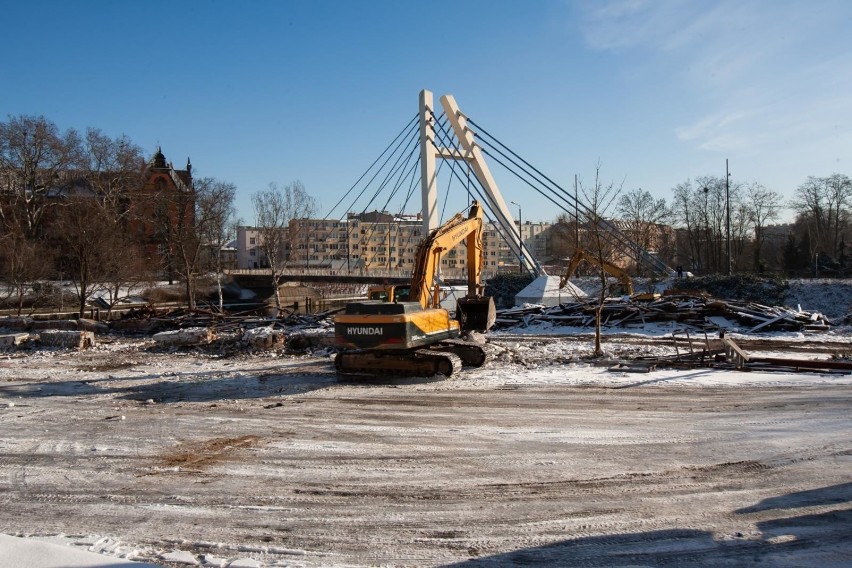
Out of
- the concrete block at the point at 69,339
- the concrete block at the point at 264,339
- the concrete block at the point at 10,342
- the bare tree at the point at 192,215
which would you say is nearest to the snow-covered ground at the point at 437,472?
the concrete block at the point at 264,339

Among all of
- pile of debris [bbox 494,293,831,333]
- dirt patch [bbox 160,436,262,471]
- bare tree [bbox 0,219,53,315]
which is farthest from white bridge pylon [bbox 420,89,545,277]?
dirt patch [bbox 160,436,262,471]

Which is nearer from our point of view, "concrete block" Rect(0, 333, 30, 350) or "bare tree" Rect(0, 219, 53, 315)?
"concrete block" Rect(0, 333, 30, 350)

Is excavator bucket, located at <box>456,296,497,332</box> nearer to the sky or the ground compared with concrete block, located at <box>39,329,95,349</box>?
nearer to the sky

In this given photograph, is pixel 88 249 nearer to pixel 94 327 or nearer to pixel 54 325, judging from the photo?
pixel 54 325

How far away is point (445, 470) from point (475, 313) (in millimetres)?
8875

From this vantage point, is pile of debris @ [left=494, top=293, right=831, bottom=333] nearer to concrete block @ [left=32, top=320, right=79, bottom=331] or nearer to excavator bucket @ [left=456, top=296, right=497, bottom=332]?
excavator bucket @ [left=456, top=296, right=497, bottom=332]

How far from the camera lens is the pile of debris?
20812 mm

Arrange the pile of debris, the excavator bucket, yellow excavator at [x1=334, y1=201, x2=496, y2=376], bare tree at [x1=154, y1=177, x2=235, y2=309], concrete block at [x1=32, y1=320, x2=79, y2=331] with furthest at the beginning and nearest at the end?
bare tree at [x1=154, y1=177, x2=235, y2=309] → concrete block at [x1=32, y1=320, x2=79, y2=331] → the pile of debris → the excavator bucket → yellow excavator at [x1=334, y1=201, x2=496, y2=376]

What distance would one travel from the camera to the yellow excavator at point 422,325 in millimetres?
12445

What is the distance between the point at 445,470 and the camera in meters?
7.24

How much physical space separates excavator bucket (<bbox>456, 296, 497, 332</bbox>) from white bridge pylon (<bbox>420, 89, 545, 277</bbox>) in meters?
19.4

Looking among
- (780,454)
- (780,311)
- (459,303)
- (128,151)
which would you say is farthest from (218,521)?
(128,151)

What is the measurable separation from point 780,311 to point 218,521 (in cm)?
2143

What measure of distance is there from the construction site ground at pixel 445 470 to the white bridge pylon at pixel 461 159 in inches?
941
